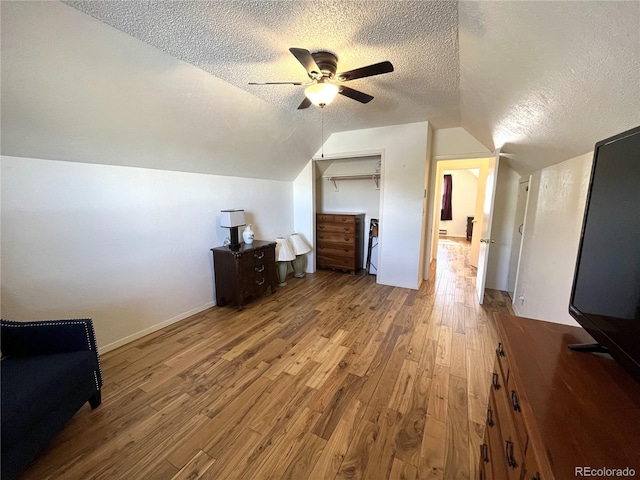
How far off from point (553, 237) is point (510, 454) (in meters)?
1.99

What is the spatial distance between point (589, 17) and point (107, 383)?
10.5 feet

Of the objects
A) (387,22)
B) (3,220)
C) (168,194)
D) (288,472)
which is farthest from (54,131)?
(288,472)

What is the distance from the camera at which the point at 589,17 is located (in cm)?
76

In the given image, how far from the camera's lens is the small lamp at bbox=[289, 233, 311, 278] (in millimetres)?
4184

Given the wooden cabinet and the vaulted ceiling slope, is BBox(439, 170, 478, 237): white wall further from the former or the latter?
the wooden cabinet

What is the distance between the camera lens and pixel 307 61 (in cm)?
158

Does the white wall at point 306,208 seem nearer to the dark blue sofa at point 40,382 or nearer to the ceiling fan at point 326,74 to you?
the ceiling fan at point 326,74

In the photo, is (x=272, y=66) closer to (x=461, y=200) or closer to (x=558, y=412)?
(x=558, y=412)

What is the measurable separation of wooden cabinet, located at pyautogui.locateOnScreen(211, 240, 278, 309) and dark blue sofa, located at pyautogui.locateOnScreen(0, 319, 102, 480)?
1.47 metres

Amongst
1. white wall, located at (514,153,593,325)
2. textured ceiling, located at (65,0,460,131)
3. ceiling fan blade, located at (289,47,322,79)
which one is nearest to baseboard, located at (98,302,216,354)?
textured ceiling, located at (65,0,460,131)

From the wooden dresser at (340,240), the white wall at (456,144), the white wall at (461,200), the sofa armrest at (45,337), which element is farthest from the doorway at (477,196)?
the sofa armrest at (45,337)

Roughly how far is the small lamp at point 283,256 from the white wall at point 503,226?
3106 mm

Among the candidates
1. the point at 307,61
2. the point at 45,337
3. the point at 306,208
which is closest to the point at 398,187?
the point at 306,208

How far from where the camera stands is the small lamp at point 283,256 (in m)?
3.83
